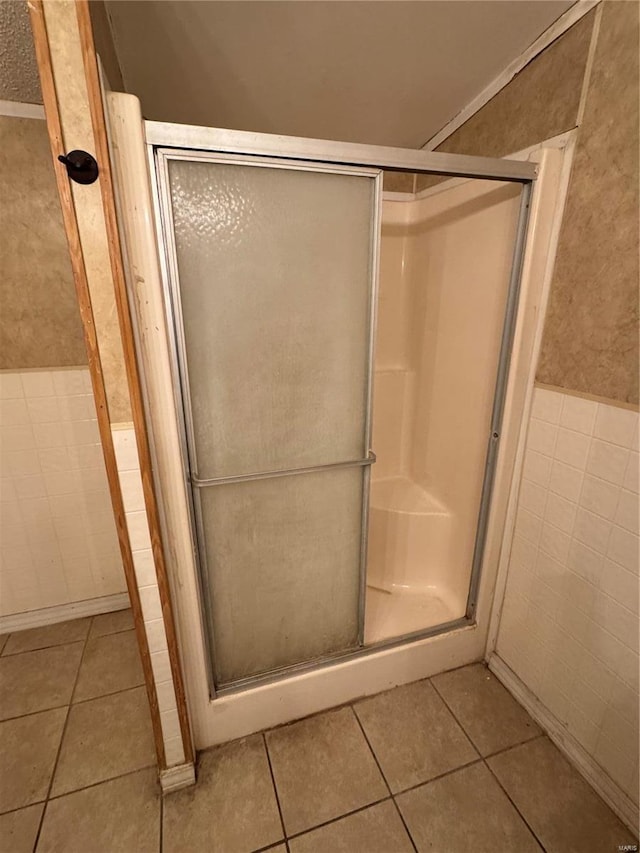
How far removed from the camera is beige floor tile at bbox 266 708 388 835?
113 centimetres

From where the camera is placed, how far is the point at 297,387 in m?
1.11

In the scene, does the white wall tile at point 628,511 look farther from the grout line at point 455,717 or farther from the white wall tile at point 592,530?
the grout line at point 455,717

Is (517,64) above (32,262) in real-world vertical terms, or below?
above

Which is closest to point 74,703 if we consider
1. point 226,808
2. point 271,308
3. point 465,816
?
point 226,808

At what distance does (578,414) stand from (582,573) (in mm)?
507

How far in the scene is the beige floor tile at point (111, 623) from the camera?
1783 millimetres

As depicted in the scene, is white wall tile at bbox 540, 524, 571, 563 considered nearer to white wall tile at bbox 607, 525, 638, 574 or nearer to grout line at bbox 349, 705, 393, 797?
white wall tile at bbox 607, 525, 638, 574

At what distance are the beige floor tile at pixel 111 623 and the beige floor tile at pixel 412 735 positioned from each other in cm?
117

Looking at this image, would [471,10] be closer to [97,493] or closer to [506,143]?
[506,143]

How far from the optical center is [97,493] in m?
1.74

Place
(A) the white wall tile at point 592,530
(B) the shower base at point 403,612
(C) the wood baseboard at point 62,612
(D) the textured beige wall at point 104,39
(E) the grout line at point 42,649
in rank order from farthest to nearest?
(C) the wood baseboard at point 62,612 → (E) the grout line at point 42,649 → (B) the shower base at point 403,612 → (A) the white wall tile at point 592,530 → (D) the textured beige wall at point 104,39

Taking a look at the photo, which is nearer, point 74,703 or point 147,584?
point 147,584

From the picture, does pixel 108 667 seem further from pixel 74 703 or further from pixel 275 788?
pixel 275 788

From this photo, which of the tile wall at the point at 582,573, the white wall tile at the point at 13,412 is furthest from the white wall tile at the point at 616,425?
the white wall tile at the point at 13,412
